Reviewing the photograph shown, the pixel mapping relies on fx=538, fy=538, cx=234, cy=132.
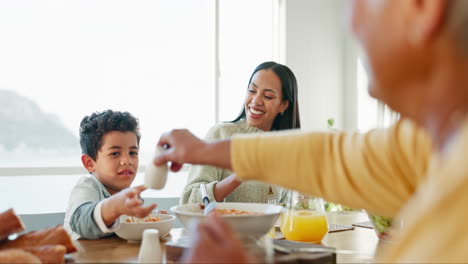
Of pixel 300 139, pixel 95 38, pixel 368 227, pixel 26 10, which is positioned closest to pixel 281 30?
pixel 95 38

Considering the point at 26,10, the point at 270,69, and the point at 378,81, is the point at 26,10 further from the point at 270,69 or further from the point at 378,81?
the point at 378,81

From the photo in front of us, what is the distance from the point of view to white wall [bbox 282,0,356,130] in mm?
5301

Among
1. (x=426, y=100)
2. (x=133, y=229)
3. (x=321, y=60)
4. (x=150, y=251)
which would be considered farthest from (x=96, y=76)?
(x=426, y=100)

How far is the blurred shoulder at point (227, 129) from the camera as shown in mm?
2662

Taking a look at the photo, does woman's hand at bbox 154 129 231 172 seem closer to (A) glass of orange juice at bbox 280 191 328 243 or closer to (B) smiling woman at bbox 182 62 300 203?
(A) glass of orange juice at bbox 280 191 328 243

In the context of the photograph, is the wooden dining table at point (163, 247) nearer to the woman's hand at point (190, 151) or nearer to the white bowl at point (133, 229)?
the white bowl at point (133, 229)

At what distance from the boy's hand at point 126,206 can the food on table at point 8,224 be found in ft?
0.78

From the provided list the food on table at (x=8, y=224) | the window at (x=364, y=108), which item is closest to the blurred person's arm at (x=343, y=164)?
the food on table at (x=8, y=224)

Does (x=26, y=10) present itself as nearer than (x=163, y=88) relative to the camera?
Yes

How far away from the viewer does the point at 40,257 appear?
1.17 meters

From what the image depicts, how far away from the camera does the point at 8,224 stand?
127 cm

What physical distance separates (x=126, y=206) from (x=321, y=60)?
4372 mm

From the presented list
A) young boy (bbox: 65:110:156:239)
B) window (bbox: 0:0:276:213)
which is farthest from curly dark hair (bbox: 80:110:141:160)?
window (bbox: 0:0:276:213)

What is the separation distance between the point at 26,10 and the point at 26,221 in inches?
64.2
